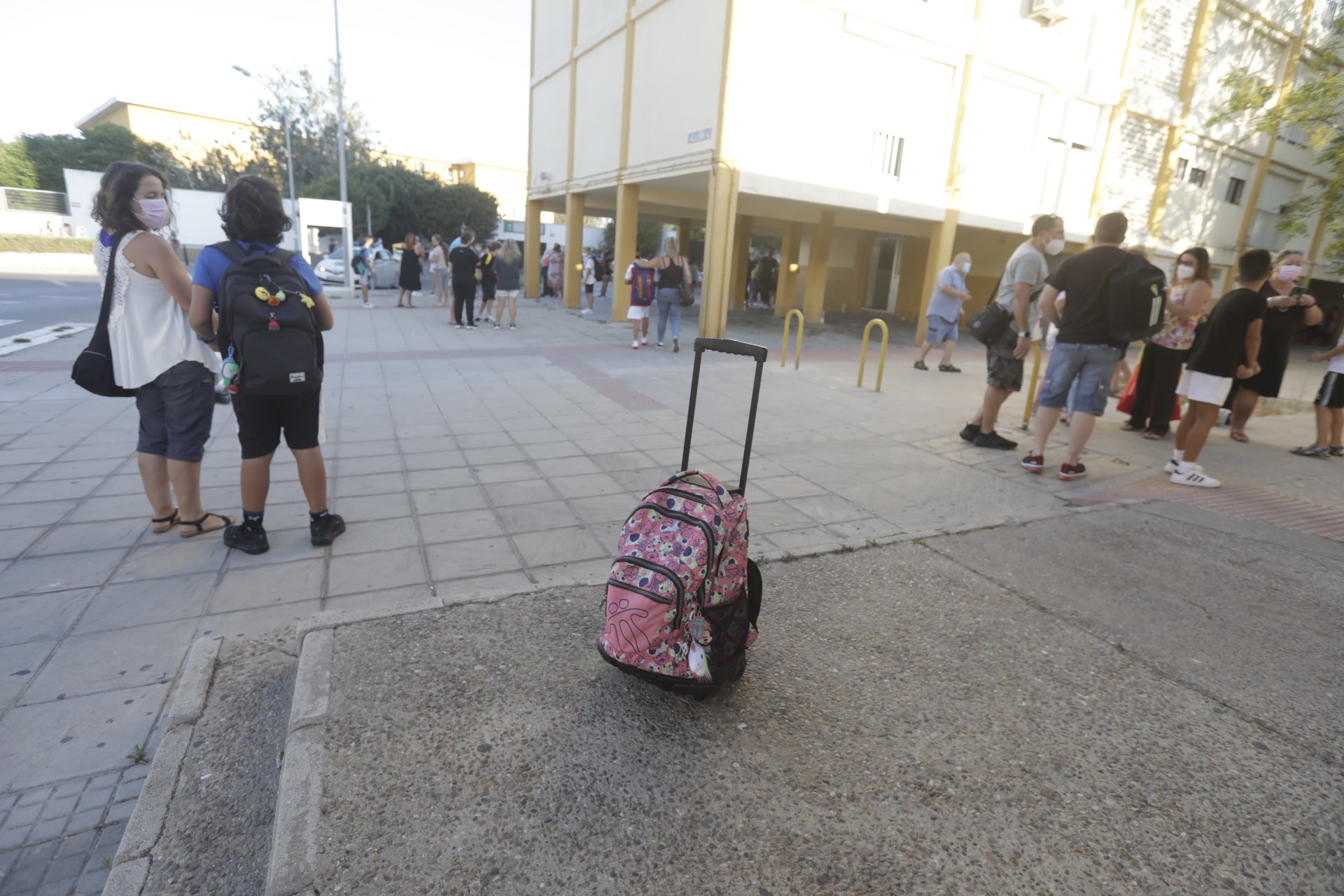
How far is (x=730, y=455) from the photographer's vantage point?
6.03 meters

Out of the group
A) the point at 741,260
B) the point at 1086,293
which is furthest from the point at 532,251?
the point at 1086,293

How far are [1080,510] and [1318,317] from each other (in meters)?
3.81

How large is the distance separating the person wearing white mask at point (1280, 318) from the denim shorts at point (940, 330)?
4382 millimetres

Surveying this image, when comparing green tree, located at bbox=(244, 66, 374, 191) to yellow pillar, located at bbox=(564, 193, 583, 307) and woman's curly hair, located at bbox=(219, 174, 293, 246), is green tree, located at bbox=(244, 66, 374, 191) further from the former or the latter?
woman's curly hair, located at bbox=(219, 174, 293, 246)

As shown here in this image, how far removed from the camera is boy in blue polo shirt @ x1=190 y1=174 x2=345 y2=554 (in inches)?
134

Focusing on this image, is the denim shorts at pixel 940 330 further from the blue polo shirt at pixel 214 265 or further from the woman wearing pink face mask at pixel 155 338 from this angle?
the woman wearing pink face mask at pixel 155 338

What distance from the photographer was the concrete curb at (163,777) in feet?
6.23

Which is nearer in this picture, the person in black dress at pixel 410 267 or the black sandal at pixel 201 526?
the black sandal at pixel 201 526

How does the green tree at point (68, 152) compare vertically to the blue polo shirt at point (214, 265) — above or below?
above

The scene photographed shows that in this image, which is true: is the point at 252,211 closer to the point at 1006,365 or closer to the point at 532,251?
the point at 1006,365

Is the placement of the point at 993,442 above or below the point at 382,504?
above

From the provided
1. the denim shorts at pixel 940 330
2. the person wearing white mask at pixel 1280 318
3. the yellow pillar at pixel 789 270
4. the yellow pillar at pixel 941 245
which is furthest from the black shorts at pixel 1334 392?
the yellow pillar at pixel 789 270

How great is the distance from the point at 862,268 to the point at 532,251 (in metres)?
11.3

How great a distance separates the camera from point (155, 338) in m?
3.60
